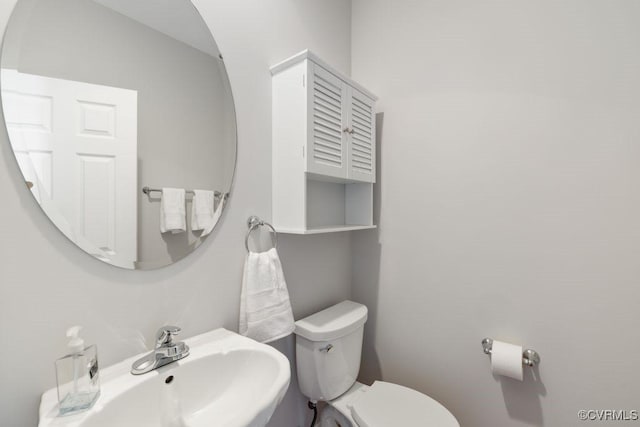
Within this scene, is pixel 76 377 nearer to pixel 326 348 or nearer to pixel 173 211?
pixel 173 211

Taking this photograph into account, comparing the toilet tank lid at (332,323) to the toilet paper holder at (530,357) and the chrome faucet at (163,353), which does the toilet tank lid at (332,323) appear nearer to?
the chrome faucet at (163,353)

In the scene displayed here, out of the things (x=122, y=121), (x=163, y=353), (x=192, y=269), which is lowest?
(x=163, y=353)

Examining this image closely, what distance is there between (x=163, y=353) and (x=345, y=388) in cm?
87

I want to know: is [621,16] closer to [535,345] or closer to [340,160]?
[340,160]

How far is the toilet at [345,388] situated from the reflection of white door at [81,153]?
2.57 ft

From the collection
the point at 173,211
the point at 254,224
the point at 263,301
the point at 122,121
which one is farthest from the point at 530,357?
the point at 122,121

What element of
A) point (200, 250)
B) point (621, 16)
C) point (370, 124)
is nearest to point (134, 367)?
point (200, 250)

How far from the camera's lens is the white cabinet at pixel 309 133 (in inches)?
43.3

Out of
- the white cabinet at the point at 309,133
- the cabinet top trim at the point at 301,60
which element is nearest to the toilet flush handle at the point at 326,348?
the white cabinet at the point at 309,133

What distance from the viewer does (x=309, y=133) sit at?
110 cm

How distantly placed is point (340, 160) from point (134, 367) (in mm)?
1012

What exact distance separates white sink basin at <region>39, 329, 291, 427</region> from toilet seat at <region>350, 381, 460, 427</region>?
1.77 ft

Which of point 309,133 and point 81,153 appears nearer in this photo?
point 81,153

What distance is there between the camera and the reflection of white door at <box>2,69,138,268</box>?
2.11ft
